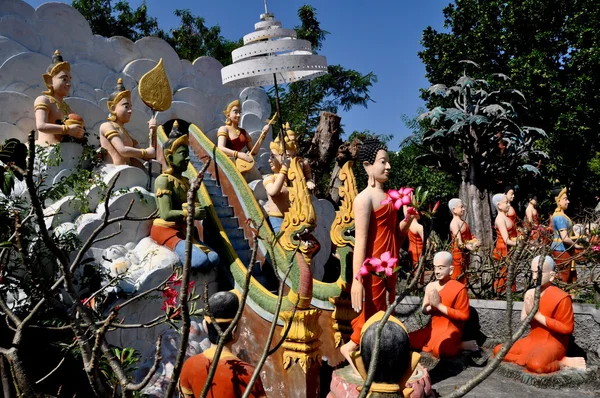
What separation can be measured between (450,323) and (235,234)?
8.84 ft

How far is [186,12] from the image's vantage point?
66.3ft

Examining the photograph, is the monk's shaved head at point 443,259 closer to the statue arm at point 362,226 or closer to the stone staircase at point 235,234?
the statue arm at point 362,226

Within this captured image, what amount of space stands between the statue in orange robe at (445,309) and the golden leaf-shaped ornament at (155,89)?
402 centimetres

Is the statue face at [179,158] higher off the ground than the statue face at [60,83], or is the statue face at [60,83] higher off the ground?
the statue face at [60,83]

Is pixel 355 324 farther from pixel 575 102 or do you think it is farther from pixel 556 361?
pixel 575 102

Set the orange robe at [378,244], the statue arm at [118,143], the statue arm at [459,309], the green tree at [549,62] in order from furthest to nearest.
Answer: the green tree at [549,62], the statue arm at [118,143], the statue arm at [459,309], the orange robe at [378,244]

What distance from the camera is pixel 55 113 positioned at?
5.74 m

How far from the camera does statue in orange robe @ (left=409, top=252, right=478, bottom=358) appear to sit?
5094 millimetres

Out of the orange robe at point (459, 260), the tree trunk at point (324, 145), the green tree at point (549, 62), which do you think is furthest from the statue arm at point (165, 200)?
the green tree at point (549, 62)

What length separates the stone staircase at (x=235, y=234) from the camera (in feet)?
19.8

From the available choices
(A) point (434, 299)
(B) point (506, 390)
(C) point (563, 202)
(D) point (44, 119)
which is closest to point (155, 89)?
(D) point (44, 119)

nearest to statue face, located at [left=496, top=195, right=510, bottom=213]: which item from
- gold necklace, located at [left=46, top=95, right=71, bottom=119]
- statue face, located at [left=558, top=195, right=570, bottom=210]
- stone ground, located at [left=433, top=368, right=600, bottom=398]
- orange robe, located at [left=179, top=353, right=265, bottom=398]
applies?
statue face, located at [left=558, top=195, right=570, bottom=210]

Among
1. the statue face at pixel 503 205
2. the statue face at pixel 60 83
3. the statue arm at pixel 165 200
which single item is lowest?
the statue arm at pixel 165 200

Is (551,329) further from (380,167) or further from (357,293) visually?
(380,167)
